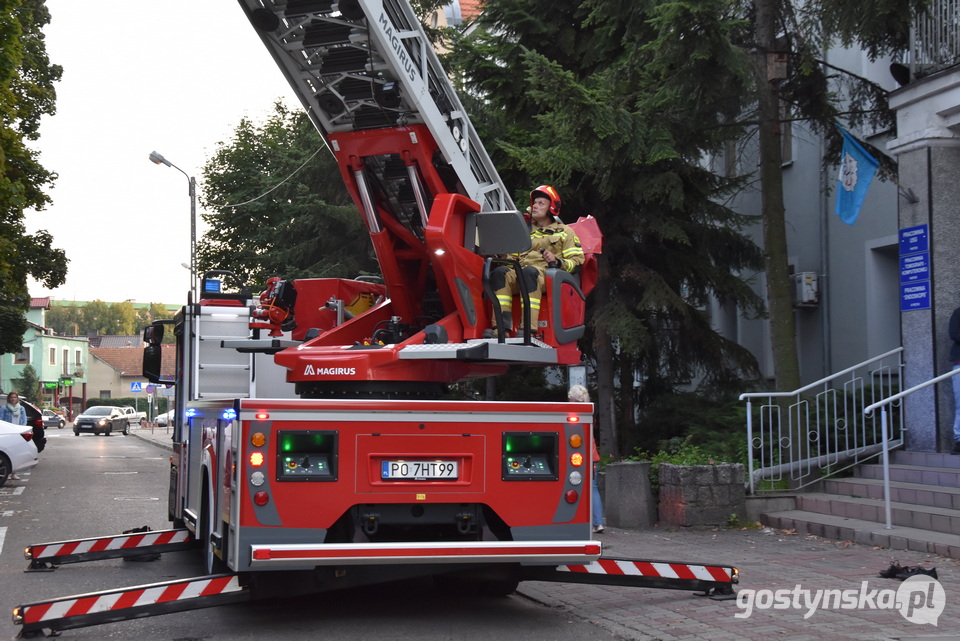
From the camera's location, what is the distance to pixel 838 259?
17719mm

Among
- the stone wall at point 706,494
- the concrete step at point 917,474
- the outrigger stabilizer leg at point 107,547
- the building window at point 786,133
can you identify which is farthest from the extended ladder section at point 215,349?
the building window at point 786,133

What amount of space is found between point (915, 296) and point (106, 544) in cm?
927

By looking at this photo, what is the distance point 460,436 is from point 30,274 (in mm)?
25888

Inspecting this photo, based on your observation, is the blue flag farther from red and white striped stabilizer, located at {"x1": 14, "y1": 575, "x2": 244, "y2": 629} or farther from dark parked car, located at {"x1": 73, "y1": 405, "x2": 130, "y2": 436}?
dark parked car, located at {"x1": 73, "y1": 405, "x2": 130, "y2": 436}

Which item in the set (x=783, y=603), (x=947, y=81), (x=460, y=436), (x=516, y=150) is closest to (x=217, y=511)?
(x=460, y=436)

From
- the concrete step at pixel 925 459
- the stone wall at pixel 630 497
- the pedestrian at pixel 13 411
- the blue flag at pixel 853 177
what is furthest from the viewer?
the pedestrian at pixel 13 411

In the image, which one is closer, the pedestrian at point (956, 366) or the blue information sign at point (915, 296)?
the pedestrian at point (956, 366)

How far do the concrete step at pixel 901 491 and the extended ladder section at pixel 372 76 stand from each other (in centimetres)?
571

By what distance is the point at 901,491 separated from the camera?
11516mm

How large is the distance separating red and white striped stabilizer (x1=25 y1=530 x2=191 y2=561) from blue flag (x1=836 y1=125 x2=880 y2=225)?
28.0 feet

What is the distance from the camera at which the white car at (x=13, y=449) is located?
20.1 m

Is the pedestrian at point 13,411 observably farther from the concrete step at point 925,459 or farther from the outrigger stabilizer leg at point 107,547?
the concrete step at point 925,459

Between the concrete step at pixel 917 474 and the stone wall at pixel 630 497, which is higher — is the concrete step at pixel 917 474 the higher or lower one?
the higher one

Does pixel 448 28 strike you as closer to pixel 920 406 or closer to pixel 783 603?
pixel 920 406
